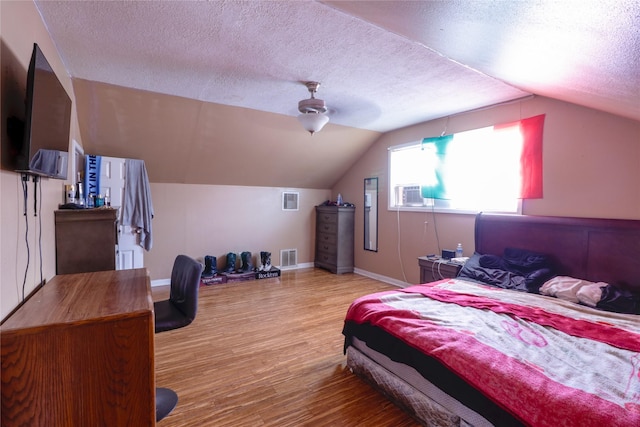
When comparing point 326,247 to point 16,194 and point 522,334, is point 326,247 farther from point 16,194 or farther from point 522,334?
point 16,194

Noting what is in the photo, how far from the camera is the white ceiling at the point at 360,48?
127 cm

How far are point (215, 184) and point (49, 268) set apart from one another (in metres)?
3.03

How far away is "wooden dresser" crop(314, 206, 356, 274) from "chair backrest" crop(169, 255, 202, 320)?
3355 millimetres

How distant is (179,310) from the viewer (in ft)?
6.86

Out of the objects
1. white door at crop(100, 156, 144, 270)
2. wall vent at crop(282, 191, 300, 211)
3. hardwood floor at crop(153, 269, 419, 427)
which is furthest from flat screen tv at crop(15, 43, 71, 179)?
wall vent at crop(282, 191, 300, 211)

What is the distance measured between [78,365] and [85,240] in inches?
61.2

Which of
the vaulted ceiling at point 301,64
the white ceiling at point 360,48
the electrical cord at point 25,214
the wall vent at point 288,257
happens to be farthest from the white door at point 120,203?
the wall vent at point 288,257

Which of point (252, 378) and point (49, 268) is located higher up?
point (49, 268)

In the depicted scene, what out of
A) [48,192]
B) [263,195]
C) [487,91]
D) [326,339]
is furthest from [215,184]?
[487,91]

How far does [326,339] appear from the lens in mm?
2811

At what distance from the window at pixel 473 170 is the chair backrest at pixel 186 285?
10.5ft

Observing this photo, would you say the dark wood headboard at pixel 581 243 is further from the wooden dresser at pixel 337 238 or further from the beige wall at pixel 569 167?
the wooden dresser at pixel 337 238

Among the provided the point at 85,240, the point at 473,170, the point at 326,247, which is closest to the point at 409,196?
the point at 473,170

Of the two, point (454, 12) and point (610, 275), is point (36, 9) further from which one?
point (610, 275)
